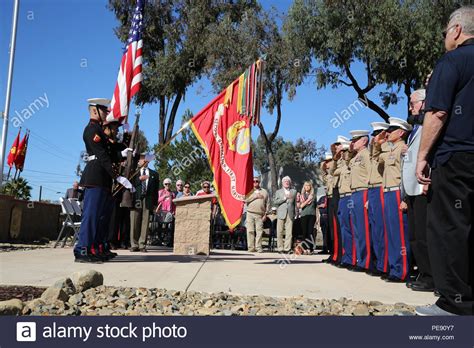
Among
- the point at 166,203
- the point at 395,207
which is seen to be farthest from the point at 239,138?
the point at 166,203

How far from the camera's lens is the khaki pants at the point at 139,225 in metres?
10.5

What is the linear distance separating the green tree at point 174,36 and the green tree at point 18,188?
693 cm

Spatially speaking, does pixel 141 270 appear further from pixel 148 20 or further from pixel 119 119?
pixel 148 20

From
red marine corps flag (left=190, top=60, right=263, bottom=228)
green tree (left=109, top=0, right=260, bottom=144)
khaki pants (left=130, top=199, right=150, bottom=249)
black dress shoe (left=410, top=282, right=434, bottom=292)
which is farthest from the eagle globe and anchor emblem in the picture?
green tree (left=109, top=0, right=260, bottom=144)

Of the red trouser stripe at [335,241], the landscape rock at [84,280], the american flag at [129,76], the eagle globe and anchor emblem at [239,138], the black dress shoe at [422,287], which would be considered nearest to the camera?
the landscape rock at [84,280]

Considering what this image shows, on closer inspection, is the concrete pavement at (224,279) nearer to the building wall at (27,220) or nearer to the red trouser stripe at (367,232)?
the red trouser stripe at (367,232)

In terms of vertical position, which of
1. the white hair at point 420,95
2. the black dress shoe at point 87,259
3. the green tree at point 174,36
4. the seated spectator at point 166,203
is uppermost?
the green tree at point 174,36

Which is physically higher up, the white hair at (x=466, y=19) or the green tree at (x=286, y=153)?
the green tree at (x=286, y=153)

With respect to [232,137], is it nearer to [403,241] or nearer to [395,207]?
[395,207]

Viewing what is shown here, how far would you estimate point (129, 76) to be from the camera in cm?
889

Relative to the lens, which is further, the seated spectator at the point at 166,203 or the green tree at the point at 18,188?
the green tree at the point at 18,188

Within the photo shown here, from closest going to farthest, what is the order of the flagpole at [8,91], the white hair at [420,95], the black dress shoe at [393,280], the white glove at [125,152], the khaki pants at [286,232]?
the white hair at [420,95] < the black dress shoe at [393,280] < the white glove at [125,152] < the flagpole at [8,91] < the khaki pants at [286,232]

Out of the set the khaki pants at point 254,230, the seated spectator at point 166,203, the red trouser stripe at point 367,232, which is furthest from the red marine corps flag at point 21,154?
the red trouser stripe at point 367,232

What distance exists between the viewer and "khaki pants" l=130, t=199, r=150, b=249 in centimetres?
1046
